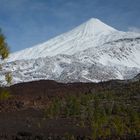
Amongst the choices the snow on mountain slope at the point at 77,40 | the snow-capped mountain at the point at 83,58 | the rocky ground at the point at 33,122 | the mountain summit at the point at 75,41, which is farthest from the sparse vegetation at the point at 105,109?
the snow on mountain slope at the point at 77,40

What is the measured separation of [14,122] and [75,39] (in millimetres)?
138591

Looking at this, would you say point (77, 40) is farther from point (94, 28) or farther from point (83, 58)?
point (83, 58)

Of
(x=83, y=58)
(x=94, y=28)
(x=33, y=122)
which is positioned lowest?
(x=33, y=122)

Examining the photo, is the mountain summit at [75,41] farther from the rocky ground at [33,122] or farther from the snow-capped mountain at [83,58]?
the rocky ground at [33,122]

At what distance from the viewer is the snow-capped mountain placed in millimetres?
89794

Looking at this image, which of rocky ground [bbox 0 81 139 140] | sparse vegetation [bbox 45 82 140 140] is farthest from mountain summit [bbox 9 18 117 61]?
sparse vegetation [bbox 45 82 140 140]

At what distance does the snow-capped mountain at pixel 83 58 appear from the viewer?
89794 mm

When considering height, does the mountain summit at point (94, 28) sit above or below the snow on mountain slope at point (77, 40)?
above

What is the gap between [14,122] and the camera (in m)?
19.9

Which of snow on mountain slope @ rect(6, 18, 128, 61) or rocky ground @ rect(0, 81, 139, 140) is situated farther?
snow on mountain slope @ rect(6, 18, 128, 61)

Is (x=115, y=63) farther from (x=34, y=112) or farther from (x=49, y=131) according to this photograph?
(x=49, y=131)

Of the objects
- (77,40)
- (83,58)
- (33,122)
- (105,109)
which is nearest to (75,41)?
(77,40)

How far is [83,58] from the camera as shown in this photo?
4193 inches

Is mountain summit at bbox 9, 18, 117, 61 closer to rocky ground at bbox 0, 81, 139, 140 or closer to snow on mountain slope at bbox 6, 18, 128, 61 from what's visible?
snow on mountain slope at bbox 6, 18, 128, 61
